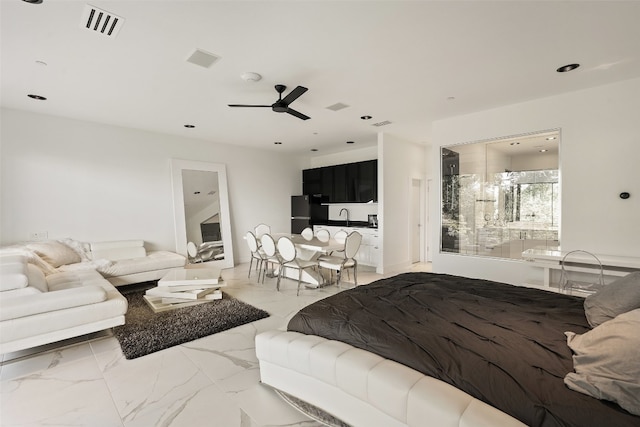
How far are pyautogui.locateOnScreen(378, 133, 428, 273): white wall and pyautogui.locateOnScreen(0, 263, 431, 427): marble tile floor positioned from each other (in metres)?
3.57

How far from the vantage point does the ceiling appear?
2.21 metres

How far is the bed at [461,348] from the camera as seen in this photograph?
3.90 feet

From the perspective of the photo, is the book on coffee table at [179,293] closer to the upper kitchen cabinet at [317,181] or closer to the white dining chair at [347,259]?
the white dining chair at [347,259]

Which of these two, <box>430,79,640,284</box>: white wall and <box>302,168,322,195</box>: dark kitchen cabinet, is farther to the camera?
<box>302,168,322,195</box>: dark kitchen cabinet

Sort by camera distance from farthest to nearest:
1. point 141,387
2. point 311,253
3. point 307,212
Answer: point 307,212 → point 311,253 → point 141,387

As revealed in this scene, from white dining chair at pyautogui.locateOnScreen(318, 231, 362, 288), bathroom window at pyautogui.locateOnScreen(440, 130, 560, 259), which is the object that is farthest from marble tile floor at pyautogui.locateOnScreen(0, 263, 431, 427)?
bathroom window at pyautogui.locateOnScreen(440, 130, 560, 259)

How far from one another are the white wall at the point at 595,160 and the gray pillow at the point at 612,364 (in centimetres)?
285

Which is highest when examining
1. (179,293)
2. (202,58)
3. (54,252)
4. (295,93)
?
(202,58)

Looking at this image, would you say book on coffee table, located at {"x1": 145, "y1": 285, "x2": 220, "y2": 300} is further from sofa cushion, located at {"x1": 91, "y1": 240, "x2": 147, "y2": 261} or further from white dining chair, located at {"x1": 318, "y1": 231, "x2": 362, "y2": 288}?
white dining chair, located at {"x1": 318, "y1": 231, "x2": 362, "y2": 288}

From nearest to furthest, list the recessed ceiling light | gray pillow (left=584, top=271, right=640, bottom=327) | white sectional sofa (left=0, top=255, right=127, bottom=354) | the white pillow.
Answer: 1. gray pillow (left=584, top=271, right=640, bottom=327)
2. white sectional sofa (left=0, top=255, right=127, bottom=354)
3. the white pillow
4. the recessed ceiling light

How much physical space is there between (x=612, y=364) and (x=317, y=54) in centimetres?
297

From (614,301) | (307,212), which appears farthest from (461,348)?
(307,212)

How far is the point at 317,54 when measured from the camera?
2814 millimetres

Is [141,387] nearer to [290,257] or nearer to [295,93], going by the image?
[290,257]
